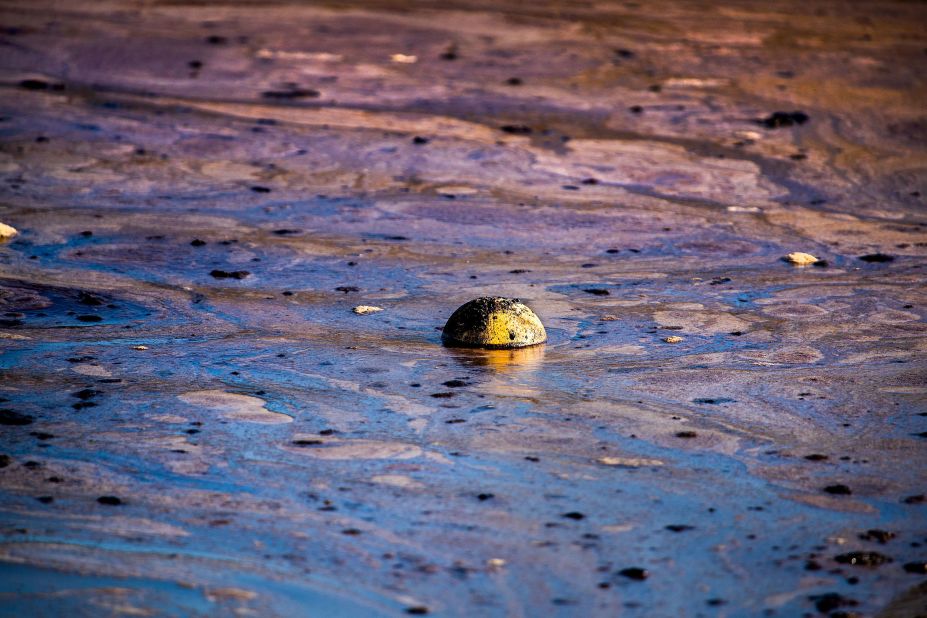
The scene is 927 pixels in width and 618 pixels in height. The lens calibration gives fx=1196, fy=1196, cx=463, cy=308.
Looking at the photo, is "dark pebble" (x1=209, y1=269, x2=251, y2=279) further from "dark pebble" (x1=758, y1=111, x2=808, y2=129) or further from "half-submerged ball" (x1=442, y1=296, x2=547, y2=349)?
"dark pebble" (x1=758, y1=111, x2=808, y2=129)

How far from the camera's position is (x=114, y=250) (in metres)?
5.69

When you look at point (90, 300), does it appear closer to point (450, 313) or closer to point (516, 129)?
point (450, 313)

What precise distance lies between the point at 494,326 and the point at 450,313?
50cm

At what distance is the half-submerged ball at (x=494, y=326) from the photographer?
4.39 m

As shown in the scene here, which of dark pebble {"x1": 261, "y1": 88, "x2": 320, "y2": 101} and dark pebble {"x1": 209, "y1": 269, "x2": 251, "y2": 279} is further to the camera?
dark pebble {"x1": 261, "y1": 88, "x2": 320, "y2": 101}

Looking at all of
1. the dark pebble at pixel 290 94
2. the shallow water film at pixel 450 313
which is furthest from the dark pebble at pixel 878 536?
the dark pebble at pixel 290 94

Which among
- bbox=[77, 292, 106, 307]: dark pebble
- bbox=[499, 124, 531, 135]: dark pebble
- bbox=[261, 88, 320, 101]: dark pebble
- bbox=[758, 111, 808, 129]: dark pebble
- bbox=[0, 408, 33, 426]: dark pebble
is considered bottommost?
bbox=[77, 292, 106, 307]: dark pebble

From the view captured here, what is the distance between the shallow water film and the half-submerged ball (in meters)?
0.09

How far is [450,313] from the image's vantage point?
191 inches

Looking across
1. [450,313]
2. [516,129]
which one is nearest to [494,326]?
[450,313]

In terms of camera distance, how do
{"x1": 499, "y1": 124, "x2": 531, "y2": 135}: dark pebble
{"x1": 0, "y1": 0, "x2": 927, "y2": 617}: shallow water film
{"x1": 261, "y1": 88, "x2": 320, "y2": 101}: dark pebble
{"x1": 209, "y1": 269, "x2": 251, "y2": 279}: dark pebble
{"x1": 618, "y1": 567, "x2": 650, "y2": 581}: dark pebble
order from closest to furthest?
1. {"x1": 618, "y1": 567, "x2": 650, "y2": 581}: dark pebble
2. {"x1": 0, "y1": 0, "x2": 927, "y2": 617}: shallow water film
3. {"x1": 209, "y1": 269, "x2": 251, "y2": 279}: dark pebble
4. {"x1": 499, "y1": 124, "x2": 531, "y2": 135}: dark pebble
5. {"x1": 261, "y1": 88, "x2": 320, "y2": 101}: dark pebble

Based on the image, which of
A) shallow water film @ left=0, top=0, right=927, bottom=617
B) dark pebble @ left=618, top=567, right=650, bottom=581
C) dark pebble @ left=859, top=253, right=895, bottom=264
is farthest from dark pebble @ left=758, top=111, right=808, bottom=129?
dark pebble @ left=618, top=567, right=650, bottom=581

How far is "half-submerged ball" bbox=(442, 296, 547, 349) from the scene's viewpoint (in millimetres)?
4387

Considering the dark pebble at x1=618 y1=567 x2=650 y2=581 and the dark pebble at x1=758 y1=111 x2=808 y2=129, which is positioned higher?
the dark pebble at x1=758 y1=111 x2=808 y2=129
